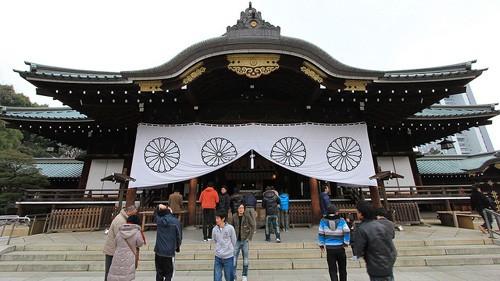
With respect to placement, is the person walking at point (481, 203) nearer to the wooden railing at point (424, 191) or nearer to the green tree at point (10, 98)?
the wooden railing at point (424, 191)

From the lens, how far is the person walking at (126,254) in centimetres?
335

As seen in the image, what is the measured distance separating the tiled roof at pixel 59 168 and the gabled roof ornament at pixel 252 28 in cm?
1218

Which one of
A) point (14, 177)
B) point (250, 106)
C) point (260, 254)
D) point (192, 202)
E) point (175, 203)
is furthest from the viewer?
point (14, 177)

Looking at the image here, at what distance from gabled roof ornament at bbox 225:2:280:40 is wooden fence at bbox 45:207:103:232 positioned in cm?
844

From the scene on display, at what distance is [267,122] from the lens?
31.3 feet

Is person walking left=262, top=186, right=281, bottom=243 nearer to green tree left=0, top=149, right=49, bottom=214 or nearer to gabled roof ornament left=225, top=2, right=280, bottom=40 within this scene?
gabled roof ornament left=225, top=2, right=280, bottom=40

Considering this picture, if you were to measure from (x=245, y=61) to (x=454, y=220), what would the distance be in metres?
10.0

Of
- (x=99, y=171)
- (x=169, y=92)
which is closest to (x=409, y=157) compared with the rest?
(x=169, y=92)

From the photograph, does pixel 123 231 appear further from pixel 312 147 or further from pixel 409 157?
pixel 409 157

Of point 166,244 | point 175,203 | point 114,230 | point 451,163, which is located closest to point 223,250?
point 166,244

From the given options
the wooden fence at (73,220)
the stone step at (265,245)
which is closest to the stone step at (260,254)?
the stone step at (265,245)

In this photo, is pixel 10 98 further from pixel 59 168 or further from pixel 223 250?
pixel 223 250

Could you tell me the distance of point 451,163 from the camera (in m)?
15.6

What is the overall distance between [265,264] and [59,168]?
15440mm
